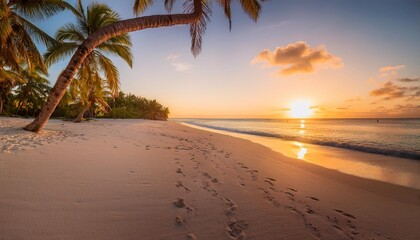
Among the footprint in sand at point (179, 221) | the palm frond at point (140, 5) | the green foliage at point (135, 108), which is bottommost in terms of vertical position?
the footprint in sand at point (179, 221)

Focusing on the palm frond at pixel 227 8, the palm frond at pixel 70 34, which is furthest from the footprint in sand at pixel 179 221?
the palm frond at pixel 70 34

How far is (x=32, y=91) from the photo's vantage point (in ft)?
66.3

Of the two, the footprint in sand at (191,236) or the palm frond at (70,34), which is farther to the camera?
the palm frond at (70,34)

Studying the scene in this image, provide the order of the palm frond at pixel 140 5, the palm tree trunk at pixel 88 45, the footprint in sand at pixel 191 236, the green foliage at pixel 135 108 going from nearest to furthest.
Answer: the footprint in sand at pixel 191 236 < the palm tree trunk at pixel 88 45 < the palm frond at pixel 140 5 < the green foliage at pixel 135 108

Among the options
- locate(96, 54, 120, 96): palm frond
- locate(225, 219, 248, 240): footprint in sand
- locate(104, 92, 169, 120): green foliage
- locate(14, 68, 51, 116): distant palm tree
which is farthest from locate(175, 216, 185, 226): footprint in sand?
locate(104, 92, 169, 120): green foliage

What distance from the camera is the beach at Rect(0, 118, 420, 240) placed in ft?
6.70

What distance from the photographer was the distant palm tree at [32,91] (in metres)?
19.8

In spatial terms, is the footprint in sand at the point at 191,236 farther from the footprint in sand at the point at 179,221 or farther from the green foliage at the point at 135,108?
the green foliage at the point at 135,108

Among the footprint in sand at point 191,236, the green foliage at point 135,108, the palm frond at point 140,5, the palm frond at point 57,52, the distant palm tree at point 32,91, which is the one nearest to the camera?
the footprint in sand at point 191,236

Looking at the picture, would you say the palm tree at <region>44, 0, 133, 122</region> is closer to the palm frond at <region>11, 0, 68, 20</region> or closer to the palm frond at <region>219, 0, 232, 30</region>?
the palm frond at <region>11, 0, 68, 20</region>

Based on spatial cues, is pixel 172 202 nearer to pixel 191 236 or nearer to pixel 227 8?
pixel 191 236

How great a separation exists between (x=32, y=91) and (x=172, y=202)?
83.5 ft

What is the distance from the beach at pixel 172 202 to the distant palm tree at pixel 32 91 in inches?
828

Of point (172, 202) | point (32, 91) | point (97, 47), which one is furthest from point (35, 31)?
point (32, 91)
